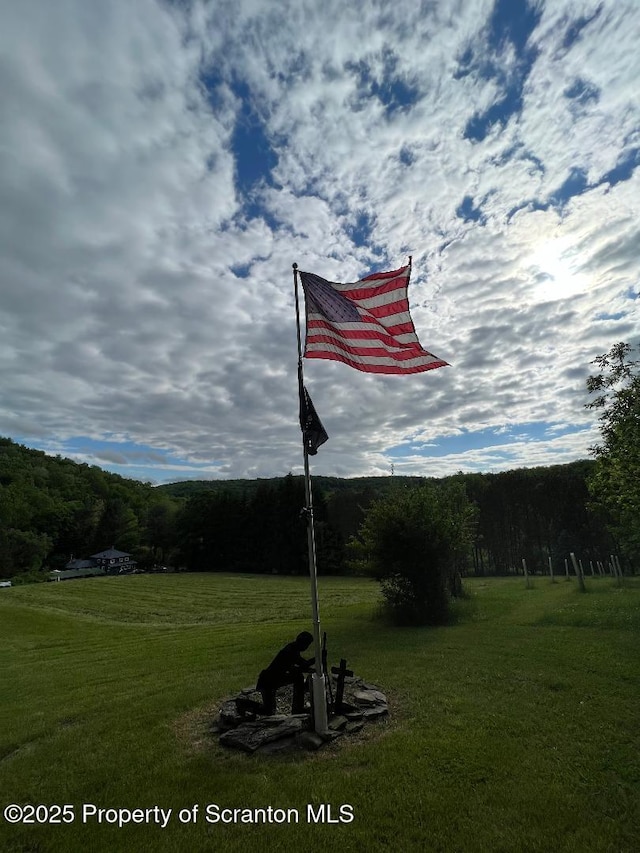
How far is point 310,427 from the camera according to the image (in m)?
7.89

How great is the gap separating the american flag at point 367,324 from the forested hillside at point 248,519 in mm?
13739

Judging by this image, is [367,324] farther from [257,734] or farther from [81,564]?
[81,564]

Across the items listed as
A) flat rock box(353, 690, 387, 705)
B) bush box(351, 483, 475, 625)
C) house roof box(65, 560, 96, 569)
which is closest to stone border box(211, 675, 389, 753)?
flat rock box(353, 690, 387, 705)

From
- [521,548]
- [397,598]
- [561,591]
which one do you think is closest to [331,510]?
[521,548]

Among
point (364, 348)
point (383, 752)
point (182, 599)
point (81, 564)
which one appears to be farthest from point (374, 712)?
point (81, 564)

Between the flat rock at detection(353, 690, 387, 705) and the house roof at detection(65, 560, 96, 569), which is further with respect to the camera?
the house roof at detection(65, 560, 96, 569)

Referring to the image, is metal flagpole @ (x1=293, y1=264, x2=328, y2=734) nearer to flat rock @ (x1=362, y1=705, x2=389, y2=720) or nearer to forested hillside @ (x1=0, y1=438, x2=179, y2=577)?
flat rock @ (x1=362, y1=705, x2=389, y2=720)

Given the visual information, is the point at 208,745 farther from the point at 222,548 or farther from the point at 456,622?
the point at 222,548

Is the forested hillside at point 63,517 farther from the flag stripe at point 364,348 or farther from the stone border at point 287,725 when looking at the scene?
the flag stripe at point 364,348

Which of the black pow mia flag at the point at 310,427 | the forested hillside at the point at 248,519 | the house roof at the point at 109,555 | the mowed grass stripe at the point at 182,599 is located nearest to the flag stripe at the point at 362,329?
the black pow mia flag at the point at 310,427

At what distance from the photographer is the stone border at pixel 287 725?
22.5 ft

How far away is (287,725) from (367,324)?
256 inches

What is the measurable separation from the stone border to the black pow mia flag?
413cm

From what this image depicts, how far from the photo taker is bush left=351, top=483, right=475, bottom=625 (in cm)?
1872
